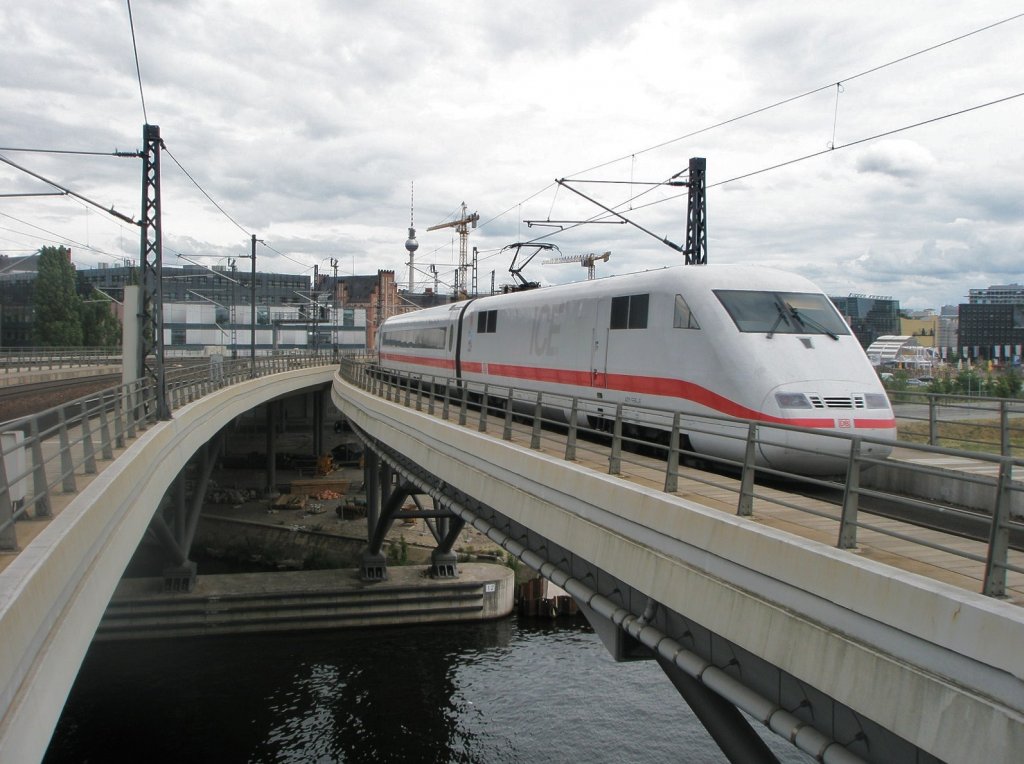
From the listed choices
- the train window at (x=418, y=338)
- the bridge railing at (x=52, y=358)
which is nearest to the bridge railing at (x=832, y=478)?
the train window at (x=418, y=338)

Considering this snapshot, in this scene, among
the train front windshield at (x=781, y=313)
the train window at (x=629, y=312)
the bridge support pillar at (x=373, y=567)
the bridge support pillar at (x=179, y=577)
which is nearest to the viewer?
the train front windshield at (x=781, y=313)

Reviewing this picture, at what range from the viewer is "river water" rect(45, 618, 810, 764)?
76.7ft

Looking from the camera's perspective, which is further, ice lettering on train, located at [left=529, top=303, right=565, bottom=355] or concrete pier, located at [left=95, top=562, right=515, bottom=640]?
concrete pier, located at [left=95, top=562, right=515, bottom=640]

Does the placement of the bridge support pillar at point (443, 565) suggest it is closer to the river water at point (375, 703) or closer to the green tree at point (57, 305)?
the river water at point (375, 703)

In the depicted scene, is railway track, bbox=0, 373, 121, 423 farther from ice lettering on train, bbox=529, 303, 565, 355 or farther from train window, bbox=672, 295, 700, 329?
train window, bbox=672, 295, 700, 329

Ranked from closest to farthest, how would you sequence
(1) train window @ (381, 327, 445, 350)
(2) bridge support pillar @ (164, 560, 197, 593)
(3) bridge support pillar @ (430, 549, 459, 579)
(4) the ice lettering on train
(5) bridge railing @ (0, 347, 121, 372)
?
(4) the ice lettering on train, (1) train window @ (381, 327, 445, 350), (2) bridge support pillar @ (164, 560, 197, 593), (3) bridge support pillar @ (430, 549, 459, 579), (5) bridge railing @ (0, 347, 121, 372)

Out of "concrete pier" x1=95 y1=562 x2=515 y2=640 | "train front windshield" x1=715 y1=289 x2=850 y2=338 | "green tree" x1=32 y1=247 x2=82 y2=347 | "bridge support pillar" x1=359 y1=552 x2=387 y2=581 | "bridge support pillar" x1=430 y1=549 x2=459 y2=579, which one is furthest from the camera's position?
"green tree" x1=32 y1=247 x2=82 y2=347

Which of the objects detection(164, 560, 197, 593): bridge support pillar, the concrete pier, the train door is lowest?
the concrete pier

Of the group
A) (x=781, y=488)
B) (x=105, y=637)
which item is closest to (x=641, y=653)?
(x=781, y=488)

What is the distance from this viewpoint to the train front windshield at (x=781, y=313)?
11.8 meters

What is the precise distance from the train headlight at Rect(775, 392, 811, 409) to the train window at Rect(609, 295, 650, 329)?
3743 mm

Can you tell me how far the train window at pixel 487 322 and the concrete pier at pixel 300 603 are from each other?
14027 millimetres

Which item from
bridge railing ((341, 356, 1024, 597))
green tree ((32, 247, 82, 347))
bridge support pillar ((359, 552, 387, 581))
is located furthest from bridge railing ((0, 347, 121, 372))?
bridge railing ((341, 356, 1024, 597))

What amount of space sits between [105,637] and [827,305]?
1087 inches
